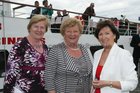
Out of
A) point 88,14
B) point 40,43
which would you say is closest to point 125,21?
point 88,14

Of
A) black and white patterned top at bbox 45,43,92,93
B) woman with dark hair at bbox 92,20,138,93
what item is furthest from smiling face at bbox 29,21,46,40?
woman with dark hair at bbox 92,20,138,93

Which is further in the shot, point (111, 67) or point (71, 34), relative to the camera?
point (71, 34)

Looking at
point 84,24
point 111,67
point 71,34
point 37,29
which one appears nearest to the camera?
point 111,67

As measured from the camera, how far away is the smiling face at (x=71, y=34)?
10.1 ft

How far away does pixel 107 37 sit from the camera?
9.86ft

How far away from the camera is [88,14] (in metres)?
12.1

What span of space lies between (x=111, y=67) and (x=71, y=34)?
46 centimetres

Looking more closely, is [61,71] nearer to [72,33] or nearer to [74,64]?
[74,64]

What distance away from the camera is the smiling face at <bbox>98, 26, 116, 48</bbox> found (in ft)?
9.88

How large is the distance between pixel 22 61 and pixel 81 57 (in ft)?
1.78

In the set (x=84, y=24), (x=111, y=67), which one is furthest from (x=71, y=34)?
(x=84, y=24)

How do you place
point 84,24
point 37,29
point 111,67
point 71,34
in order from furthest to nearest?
point 84,24 < point 37,29 < point 71,34 < point 111,67

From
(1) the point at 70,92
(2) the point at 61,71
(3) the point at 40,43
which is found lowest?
(1) the point at 70,92

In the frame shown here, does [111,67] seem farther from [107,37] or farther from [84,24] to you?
[84,24]
